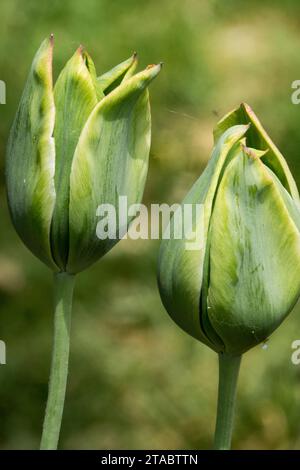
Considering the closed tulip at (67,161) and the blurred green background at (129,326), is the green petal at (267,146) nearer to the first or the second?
the closed tulip at (67,161)

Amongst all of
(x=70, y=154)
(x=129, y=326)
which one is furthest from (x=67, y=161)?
(x=129, y=326)

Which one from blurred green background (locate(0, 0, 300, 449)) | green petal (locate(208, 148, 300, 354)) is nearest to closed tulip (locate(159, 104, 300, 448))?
green petal (locate(208, 148, 300, 354))

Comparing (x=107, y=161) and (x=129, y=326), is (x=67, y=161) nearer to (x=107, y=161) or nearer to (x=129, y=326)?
(x=107, y=161)

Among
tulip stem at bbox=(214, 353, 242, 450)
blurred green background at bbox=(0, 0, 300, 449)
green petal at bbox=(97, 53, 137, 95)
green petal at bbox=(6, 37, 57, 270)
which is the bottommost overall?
tulip stem at bbox=(214, 353, 242, 450)

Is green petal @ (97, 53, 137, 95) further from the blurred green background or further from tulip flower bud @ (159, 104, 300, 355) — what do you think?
the blurred green background

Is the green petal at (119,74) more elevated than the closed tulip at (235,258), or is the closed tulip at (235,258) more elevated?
the green petal at (119,74)

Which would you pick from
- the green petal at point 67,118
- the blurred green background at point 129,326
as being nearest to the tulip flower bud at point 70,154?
the green petal at point 67,118

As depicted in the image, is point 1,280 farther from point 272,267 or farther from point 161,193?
point 272,267
